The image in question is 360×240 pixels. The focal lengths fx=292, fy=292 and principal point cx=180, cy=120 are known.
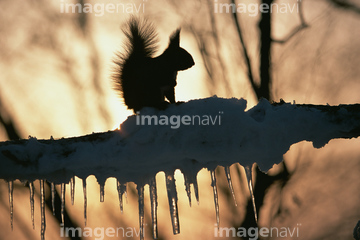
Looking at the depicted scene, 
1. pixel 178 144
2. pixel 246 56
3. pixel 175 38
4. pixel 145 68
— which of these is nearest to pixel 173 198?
pixel 178 144

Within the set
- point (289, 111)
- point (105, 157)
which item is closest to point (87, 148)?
point (105, 157)

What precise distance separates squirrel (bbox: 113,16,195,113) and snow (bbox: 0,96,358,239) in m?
0.76

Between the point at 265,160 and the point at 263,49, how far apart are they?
3816 millimetres

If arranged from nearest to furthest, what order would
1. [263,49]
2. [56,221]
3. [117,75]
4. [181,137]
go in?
[181,137] → [117,75] → [263,49] → [56,221]

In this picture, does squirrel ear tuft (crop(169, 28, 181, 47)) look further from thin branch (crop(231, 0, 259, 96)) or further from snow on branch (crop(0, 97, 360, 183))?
thin branch (crop(231, 0, 259, 96))

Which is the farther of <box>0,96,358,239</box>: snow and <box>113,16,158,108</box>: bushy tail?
<box>113,16,158,108</box>: bushy tail

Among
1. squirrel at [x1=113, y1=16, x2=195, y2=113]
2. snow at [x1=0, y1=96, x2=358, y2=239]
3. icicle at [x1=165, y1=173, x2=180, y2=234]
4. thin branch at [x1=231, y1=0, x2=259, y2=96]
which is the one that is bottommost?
icicle at [x1=165, y1=173, x2=180, y2=234]

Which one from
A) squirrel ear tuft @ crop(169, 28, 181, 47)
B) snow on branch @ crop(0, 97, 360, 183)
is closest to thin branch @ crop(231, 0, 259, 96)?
squirrel ear tuft @ crop(169, 28, 181, 47)

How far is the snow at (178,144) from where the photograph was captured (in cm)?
170

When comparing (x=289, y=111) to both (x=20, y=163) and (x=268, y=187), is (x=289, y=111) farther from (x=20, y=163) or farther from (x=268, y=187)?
(x=268, y=187)

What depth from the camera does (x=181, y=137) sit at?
1.70m

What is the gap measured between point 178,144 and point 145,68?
113 centimetres

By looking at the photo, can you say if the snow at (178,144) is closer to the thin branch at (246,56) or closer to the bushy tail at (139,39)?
the bushy tail at (139,39)

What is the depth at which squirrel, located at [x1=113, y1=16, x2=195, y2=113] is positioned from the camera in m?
2.60
